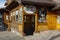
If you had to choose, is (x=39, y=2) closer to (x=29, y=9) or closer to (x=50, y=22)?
(x=29, y=9)

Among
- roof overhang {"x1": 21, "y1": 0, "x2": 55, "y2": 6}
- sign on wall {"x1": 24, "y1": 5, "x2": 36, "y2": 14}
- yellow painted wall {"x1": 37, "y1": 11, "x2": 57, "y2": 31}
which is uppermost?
roof overhang {"x1": 21, "y1": 0, "x2": 55, "y2": 6}

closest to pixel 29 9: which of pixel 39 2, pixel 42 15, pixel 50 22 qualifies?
pixel 39 2

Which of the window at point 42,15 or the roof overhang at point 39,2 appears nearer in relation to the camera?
the roof overhang at point 39,2

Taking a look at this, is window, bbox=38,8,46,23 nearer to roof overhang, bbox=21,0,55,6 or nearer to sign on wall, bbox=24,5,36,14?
roof overhang, bbox=21,0,55,6

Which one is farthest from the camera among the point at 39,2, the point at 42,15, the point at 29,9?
the point at 42,15

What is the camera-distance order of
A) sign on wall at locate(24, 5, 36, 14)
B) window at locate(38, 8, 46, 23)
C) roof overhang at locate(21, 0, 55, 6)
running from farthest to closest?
window at locate(38, 8, 46, 23)
sign on wall at locate(24, 5, 36, 14)
roof overhang at locate(21, 0, 55, 6)

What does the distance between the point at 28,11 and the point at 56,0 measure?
15.1 feet

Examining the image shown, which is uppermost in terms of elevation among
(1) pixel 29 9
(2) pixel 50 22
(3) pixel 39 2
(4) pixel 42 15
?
(3) pixel 39 2

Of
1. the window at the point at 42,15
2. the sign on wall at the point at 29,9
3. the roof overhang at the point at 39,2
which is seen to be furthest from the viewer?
the window at the point at 42,15

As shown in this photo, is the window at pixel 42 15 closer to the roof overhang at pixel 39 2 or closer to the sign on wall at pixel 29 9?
the roof overhang at pixel 39 2

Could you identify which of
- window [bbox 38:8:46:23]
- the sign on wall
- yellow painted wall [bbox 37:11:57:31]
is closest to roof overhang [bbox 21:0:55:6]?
the sign on wall

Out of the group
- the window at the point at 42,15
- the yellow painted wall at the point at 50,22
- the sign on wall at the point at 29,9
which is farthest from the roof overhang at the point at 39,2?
the yellow painted wall at the point at 50,22

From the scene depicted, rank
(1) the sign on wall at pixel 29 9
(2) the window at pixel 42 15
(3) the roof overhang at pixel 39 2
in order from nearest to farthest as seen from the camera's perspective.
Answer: (3) the roof overhang at pixel 39 2
(1) the sign on wall at pixel 29 9
(2) the window at pixel 42 15

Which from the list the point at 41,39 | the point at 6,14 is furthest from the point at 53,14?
the point at 6,14
